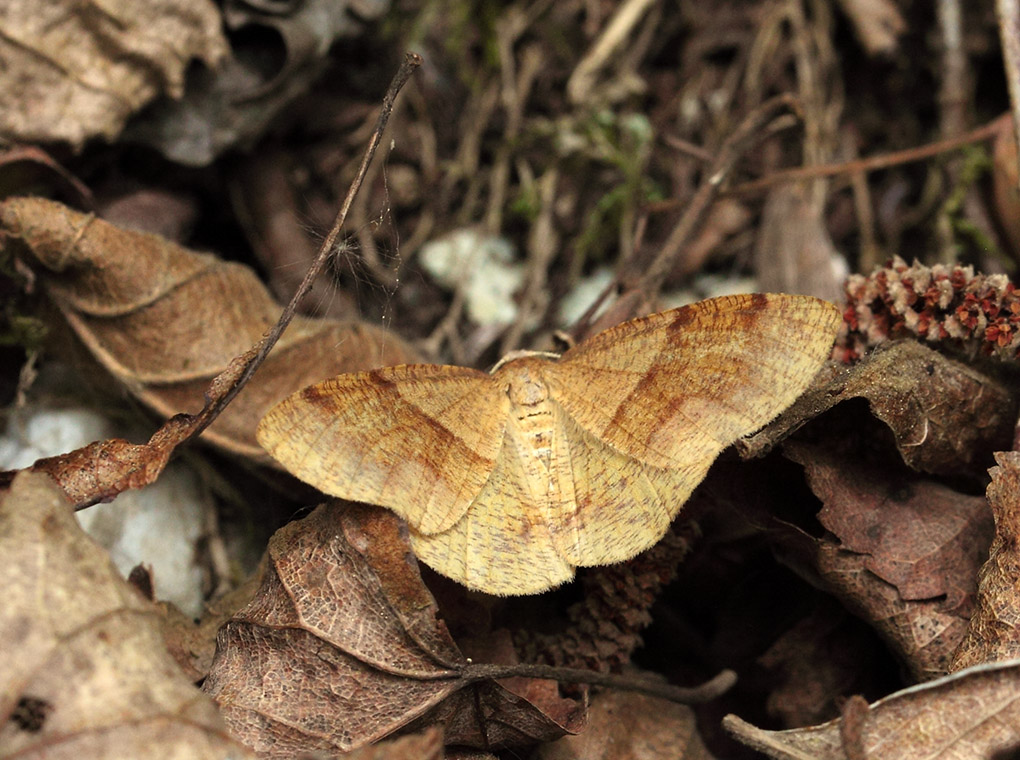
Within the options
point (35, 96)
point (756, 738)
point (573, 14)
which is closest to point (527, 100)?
point (573, 14)

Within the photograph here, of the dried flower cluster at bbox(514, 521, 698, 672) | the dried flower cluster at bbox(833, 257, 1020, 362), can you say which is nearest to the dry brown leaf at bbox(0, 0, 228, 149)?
the dried flower cluster at bbox(514, 521, 698, 672)

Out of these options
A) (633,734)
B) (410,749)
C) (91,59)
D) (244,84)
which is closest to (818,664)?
(633,734)

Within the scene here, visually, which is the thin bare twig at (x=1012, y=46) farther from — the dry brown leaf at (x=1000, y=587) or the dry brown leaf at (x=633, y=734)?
the dry brown leaf at (x=633, y=734)

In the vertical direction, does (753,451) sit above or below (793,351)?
below

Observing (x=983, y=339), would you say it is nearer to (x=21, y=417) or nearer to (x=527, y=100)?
(x=527, y=100)

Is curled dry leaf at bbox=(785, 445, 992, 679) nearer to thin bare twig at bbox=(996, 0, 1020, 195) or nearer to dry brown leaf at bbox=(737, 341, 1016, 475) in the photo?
dry brown leaf at bbox=(737, 341, 1016, 475)

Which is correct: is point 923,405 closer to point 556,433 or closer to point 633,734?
point 556,433
